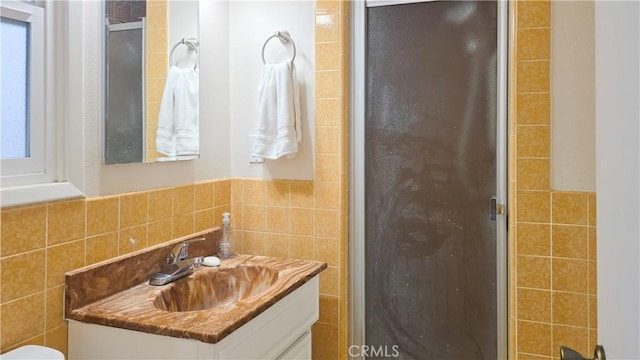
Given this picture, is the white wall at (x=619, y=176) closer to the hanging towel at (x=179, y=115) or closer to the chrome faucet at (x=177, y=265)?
the chrome faucet at (x=177, y=265)

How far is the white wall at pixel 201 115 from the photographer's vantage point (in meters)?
1.34

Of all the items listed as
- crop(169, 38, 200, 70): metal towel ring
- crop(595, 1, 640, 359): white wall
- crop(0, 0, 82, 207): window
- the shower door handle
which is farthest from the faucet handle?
crop(595, 1, 640, 359): white wall

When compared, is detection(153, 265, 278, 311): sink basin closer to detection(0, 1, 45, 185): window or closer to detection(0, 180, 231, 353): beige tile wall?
detection(0, 180, 231, 353): beige tile wall

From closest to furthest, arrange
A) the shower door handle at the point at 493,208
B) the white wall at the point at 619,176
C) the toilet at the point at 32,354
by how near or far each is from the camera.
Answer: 1. the white wall at the point at 619,176
2. the toilet at the point at 32,354
3. the shower door handle at the point at 493,208

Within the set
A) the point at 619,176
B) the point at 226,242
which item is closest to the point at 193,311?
the point at 226,242

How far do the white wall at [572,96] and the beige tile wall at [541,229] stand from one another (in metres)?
0.03

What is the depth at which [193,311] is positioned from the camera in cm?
140

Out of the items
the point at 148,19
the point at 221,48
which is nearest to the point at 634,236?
the point at 148,19

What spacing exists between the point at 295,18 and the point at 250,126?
21.4 inches

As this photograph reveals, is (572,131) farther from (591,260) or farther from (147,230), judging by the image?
(147,230)

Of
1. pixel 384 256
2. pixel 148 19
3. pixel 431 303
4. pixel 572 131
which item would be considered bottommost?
pixel 431 303

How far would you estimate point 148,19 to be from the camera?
Answer: 1587 millimetres

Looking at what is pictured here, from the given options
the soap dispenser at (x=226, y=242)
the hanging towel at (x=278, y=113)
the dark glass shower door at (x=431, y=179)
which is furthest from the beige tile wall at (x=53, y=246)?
the dark glass shower door at (x=431, y=179)

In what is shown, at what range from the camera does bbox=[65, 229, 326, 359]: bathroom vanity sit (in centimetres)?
116
